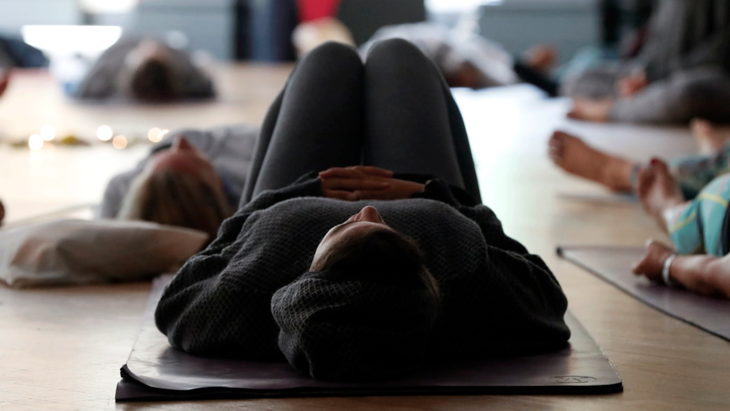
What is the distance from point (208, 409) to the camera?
42.0 inches

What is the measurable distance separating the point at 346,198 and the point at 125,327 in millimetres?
495

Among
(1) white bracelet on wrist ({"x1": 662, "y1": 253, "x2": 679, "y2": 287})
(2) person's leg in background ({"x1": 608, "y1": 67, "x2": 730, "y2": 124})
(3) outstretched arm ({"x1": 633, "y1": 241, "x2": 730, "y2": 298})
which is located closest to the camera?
(3) outstretched arm ({"x1": 633, "y1": 241, "x2": 730, "y2": 298})

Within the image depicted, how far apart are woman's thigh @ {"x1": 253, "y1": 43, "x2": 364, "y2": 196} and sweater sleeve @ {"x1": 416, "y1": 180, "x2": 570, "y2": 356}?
13.0 inches

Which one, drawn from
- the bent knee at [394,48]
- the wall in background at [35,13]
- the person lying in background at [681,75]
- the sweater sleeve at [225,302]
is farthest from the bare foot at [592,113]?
the wall in background at [35,13]

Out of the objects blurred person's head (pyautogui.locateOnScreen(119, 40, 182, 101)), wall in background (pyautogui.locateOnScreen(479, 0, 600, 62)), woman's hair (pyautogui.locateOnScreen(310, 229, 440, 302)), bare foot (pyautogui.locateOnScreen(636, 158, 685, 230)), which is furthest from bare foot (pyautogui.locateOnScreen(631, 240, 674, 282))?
wall in background (pyautogui.locateOnScreen(479, 0, 600, 62))

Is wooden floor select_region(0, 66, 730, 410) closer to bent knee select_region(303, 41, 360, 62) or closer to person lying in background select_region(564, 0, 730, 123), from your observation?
person lying in background select_region(564, 0, 730, 123)

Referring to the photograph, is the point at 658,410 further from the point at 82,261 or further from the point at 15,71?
the point at 15,71

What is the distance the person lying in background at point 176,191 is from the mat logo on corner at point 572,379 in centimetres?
97

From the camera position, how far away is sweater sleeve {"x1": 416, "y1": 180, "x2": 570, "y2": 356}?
1135 millimetres

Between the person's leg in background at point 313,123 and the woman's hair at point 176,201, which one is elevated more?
the person's leg in background at point 313,123

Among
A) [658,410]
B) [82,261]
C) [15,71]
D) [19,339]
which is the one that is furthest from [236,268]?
[15,71]

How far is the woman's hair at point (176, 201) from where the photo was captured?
179 centimetres

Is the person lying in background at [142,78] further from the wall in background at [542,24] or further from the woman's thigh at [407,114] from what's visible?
the wall in background at [542,24]

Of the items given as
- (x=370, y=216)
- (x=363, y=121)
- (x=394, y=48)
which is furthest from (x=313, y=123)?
(x=370, y=216)
